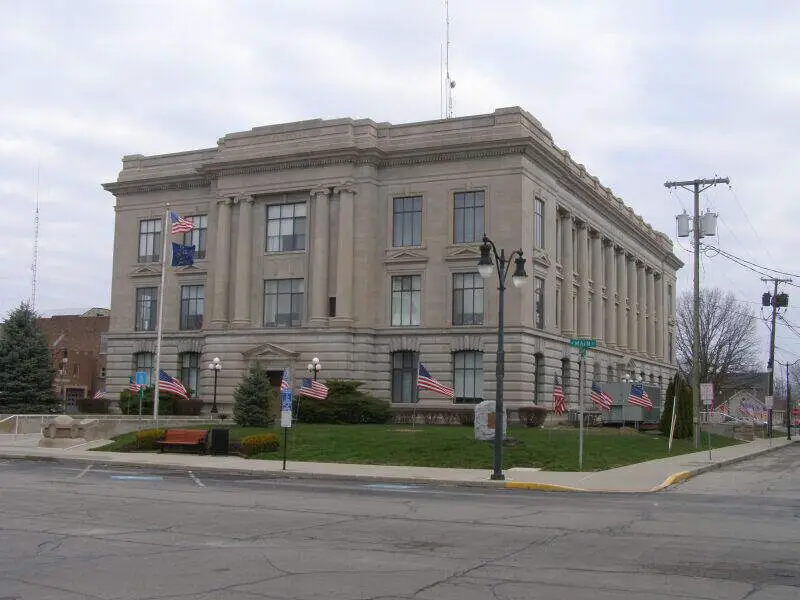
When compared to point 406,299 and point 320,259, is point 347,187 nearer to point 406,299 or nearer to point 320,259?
point 320,259

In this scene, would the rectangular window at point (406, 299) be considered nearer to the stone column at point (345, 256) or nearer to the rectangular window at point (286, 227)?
the stone column at point (345, 256)

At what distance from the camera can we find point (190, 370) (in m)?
59.6

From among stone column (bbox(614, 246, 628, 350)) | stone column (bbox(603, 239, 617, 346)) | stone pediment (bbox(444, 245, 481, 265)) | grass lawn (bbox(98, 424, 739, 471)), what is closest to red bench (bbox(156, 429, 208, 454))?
grass lawn (bbox(98, 424, 739, 471))

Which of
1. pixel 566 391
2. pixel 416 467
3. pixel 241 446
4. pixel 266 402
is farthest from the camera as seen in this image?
pixel 566 391

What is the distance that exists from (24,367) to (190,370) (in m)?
10.4

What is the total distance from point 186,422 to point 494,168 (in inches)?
852

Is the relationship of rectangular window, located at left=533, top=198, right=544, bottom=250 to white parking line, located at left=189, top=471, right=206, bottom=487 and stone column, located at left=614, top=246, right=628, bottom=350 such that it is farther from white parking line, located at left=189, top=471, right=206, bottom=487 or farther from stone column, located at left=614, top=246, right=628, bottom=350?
white parking line, located at left=189, top=471, right=206, bottom=487

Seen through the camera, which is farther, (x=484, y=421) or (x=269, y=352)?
(x=269, y=352)

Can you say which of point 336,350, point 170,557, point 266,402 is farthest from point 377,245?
point 170,557

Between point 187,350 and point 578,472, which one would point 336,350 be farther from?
point 578,472

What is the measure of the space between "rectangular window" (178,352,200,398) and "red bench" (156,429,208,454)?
24114 mm

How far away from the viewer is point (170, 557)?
11781mm

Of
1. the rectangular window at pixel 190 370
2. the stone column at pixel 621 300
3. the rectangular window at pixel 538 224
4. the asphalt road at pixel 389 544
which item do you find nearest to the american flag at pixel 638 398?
the rectangular window at pixel 538 224

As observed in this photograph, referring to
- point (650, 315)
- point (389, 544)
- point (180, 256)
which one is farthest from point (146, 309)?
point (389, 544)
